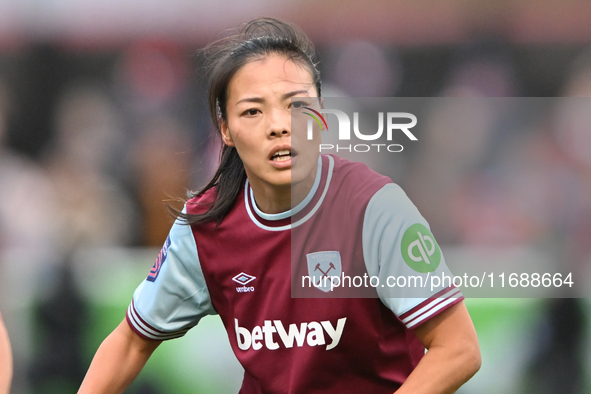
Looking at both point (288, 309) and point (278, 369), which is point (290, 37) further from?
point (278, 369)

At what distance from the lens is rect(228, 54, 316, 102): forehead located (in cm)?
171

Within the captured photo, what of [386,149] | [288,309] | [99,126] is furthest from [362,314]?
[99,126]

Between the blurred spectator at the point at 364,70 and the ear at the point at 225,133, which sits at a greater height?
the blurred spectator at the point at 364,70

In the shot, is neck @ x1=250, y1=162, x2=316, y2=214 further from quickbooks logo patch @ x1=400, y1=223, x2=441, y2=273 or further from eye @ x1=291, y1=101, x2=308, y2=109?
quickbooks logo patch @ x1=400, y1=223, x2=441, y2=273

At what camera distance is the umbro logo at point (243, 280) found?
179 cm

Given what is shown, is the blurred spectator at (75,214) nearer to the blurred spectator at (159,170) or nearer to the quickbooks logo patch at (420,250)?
the blurred spectator at (159,170)

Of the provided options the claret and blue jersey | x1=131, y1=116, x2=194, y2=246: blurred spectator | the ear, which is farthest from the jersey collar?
x1=131, y1=116, x2=194, y2=246: blurred spectator

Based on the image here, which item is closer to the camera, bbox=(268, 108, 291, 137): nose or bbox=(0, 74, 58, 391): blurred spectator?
bbox=(268, 108, 291, 137): nose

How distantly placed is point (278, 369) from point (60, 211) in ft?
8.58

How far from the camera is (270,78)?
1.72 m

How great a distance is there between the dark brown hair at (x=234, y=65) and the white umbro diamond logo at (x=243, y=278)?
176 mm

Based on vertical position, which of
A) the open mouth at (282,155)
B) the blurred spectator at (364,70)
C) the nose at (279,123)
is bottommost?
the open mouth at (282,155)

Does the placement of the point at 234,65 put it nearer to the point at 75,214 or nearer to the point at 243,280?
the point at 243,280

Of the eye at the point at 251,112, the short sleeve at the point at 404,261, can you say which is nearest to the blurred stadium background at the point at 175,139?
the eye at the point at 251,112
